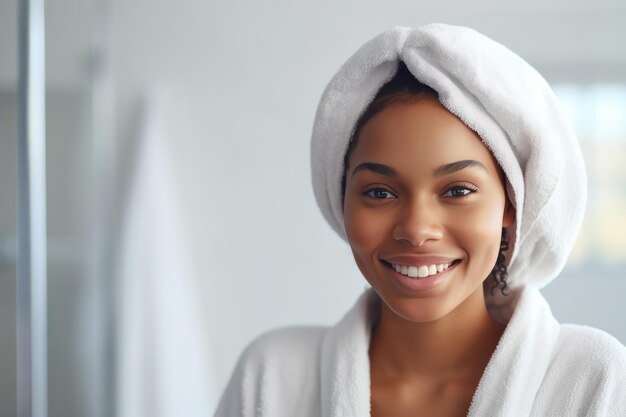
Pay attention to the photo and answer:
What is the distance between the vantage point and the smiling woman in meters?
0.72

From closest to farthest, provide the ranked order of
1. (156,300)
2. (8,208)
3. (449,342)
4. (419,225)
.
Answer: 1. (419,225)
2. (449,342)
3. (8,208)
4. (156,300)

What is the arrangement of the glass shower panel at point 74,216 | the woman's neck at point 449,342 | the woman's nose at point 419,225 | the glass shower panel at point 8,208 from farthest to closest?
the glass shower panel at point 74,216, the glass shower panel at point 8,208, the woman's neck at point 449,342, the woman's nose at point 419,225

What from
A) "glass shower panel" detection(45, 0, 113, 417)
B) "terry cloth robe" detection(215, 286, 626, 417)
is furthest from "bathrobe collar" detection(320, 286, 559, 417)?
"glass shower panel" detection(45, 0, 113, 417)

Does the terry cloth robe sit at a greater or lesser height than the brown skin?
lesser

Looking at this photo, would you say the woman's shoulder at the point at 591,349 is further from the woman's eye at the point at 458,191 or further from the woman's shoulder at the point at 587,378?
the woman's eye at the point at 458,191

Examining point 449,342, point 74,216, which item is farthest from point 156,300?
point 449,342

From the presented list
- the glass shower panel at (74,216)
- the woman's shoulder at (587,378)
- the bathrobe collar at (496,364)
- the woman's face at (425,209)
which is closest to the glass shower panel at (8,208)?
the glass shower panel at (74,216)

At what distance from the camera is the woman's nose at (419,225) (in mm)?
708

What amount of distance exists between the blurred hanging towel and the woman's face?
3.09 ft

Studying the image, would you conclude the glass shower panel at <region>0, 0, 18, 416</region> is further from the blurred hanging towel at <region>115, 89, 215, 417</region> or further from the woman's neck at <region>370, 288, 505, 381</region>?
the woman's neck at <region>370, 288, 505, 381</region>

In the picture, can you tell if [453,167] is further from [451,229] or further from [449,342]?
[449,342]

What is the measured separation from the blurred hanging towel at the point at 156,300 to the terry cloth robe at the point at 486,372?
2.39 feet

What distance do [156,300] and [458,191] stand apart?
3.34ft

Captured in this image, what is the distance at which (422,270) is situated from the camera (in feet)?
2.39
